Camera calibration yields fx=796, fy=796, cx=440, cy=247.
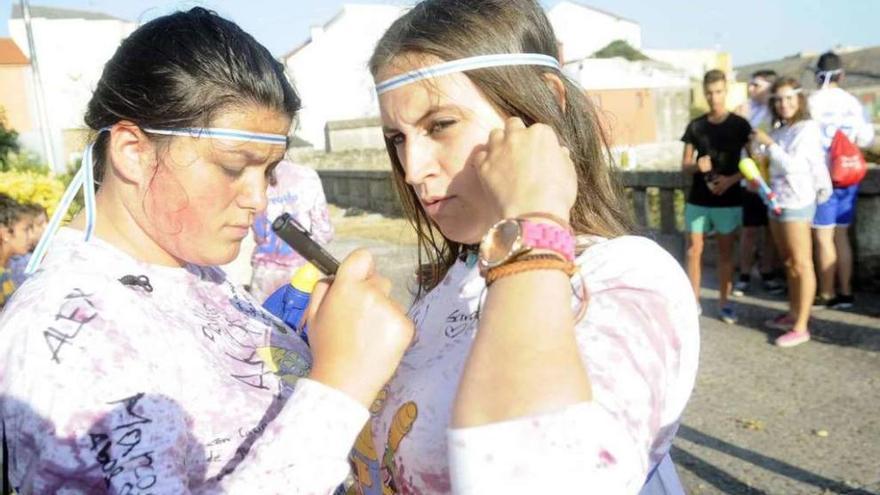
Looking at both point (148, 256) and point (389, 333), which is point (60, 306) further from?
point (389, 333)

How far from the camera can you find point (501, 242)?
1109mm

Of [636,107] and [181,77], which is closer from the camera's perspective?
[181,77]

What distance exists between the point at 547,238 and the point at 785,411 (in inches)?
166

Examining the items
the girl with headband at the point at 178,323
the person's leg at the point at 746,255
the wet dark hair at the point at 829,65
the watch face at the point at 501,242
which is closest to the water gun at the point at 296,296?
the girl with headband at the point at 178,323

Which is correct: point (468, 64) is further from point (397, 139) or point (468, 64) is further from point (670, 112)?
point (670, 112)

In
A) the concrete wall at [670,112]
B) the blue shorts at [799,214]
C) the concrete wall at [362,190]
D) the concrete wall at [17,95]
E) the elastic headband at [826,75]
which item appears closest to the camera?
the blue shorts at [799,214]

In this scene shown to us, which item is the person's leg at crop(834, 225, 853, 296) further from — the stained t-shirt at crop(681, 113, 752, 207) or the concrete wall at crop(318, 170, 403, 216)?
the concrete wall at crop(318, 170, 403, 216)

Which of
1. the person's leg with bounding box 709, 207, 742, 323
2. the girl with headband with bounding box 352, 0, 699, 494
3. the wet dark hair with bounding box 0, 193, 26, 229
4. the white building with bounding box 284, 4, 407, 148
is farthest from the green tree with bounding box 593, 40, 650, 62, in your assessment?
the girl with headband with bounding box 352, 0, 699, 494

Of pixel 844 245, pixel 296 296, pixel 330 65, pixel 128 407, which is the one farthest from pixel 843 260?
pixel 330 65

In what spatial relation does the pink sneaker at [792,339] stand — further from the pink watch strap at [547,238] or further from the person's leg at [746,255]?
the pink watch strap at [547,238]

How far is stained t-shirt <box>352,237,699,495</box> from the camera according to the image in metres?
0.98

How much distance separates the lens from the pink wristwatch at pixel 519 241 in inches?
42.7

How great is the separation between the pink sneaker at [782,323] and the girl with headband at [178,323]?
A: 16.6ft

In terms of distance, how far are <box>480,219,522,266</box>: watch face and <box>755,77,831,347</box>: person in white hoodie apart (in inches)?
205
